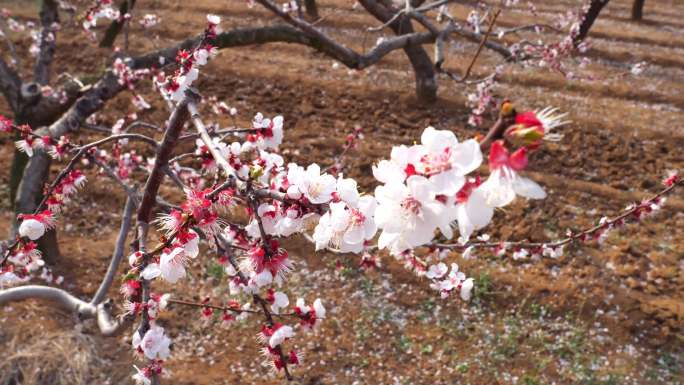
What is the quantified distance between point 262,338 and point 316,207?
520 mm

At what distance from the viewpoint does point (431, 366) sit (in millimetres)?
3260

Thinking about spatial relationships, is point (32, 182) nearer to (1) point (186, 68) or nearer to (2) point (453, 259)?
(1) point (186, 68)

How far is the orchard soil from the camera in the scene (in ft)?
10.7

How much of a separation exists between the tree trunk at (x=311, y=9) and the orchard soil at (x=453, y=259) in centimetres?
207

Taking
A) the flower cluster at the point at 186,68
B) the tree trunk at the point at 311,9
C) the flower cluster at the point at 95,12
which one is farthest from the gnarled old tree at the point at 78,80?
the tree trunk at the point at 311,9

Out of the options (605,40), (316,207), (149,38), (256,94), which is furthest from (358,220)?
(605,40)

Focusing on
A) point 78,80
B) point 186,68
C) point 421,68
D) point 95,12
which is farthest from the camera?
point 421,68

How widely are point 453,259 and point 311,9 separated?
5.97 meters

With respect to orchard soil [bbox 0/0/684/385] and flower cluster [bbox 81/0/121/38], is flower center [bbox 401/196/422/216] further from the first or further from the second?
flower cluster [bbox 81/0/121/38]

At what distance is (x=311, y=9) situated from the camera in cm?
861

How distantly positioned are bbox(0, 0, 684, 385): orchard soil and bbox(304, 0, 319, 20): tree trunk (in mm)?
2073

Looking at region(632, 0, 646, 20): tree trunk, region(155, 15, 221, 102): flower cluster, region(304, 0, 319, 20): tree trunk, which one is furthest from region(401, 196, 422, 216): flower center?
region(632, 0, 646, 20): tree trunk

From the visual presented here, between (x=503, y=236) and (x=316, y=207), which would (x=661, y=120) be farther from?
(x=316, y=207)

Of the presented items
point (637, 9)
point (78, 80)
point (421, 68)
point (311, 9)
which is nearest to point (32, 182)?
point (78, 80)
